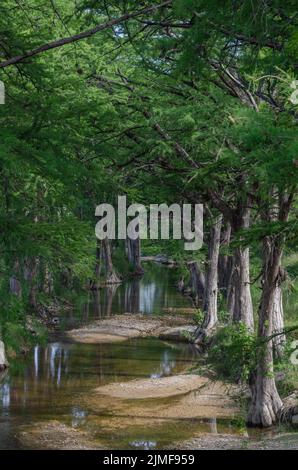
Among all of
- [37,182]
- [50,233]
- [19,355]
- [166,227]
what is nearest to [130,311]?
[166,227]

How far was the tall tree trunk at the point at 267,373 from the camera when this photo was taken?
1692 cm

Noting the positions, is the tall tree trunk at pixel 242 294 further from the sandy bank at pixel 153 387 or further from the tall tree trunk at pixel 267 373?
the tall tree trunk at pixel 267 373

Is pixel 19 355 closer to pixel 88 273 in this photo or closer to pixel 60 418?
pixel 60 418

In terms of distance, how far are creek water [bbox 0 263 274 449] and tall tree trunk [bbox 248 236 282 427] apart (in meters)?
0.77

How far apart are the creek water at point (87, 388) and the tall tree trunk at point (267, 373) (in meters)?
0.77

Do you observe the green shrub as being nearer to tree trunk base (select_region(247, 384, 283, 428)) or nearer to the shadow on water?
tree trunk base (select_region(247, 384, 283, 428))

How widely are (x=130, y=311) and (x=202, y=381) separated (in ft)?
61.4

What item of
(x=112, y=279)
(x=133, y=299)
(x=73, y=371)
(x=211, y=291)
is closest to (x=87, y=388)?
(x=73, y=371)

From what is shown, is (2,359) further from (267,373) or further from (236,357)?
(236,357)

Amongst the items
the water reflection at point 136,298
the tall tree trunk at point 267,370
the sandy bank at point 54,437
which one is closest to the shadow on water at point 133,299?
the water reflection at point 136,298

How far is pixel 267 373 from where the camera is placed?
16.8 meters

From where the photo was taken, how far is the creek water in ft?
55.3

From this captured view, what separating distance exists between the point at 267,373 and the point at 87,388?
268 inches

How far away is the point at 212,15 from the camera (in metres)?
10.5
